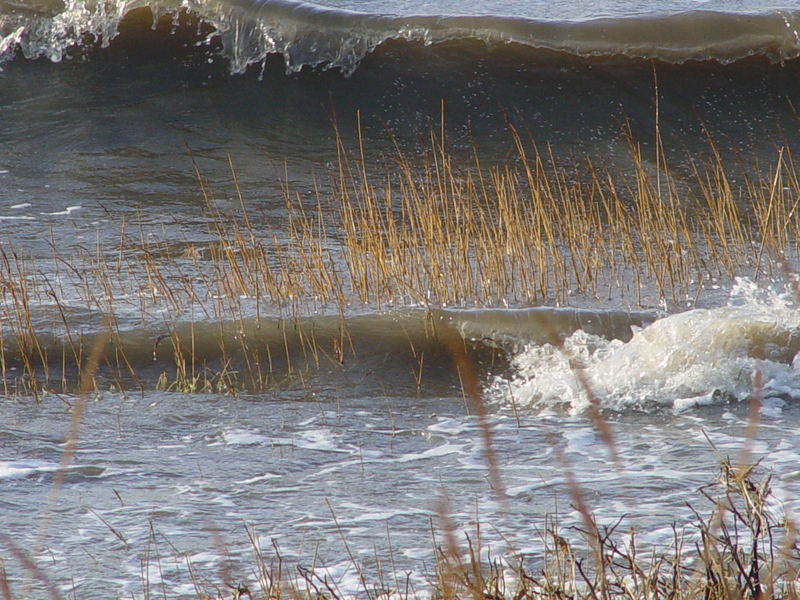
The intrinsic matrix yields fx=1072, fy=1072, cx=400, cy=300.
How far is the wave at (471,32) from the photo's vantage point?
48.1 feet

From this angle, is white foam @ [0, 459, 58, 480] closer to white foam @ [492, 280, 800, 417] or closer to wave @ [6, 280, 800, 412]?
wave @ [6, 280, 800, 412]

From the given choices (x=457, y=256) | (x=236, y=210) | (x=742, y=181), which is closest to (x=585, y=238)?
(x=457, y=256)

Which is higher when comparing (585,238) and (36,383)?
(585,238)

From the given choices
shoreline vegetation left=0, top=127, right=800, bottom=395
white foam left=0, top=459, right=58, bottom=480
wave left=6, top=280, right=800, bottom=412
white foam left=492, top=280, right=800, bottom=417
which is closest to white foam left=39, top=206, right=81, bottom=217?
shoreline vegetation left=0, top=127, right=800, bottom=395

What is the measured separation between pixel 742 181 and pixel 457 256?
6.59 metres

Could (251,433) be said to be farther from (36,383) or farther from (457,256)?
(457,256)

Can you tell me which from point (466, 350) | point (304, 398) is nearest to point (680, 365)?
point (466, 350)

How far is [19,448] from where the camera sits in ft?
14.7

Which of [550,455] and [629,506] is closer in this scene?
[629,506]

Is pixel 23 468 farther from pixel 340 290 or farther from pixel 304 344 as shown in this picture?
pixel 340 290

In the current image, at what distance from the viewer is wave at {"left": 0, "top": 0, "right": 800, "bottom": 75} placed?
14664 mm

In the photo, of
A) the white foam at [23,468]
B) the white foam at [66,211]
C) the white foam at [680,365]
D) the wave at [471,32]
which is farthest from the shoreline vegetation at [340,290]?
the wave at [471,32]

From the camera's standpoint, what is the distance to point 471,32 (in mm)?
15234

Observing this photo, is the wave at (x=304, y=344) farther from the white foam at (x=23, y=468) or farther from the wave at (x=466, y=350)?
the white foam at (x=23, y=468)
